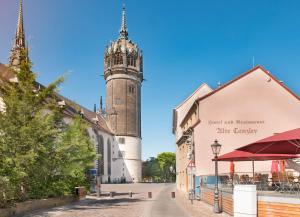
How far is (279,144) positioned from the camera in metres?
14.8

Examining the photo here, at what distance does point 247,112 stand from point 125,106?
68.2m

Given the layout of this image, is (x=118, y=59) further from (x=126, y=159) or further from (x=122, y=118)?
(x=126, y=159)

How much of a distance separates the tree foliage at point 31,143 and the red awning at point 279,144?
1167 centimetres

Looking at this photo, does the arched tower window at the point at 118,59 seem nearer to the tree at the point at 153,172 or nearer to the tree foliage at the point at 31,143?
the tree at the point at 153,172

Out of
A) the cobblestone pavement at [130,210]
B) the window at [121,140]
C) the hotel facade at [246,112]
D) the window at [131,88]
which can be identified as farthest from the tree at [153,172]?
the cobblestone pavement at [130,210]

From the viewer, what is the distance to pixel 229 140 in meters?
34.2

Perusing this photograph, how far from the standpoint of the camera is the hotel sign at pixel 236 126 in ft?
112

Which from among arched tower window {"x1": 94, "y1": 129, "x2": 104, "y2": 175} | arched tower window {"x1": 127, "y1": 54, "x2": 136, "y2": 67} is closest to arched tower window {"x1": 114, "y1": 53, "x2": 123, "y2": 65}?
arched tower window {"x1": 127, "y1": 54, "x2": 136, "y2": 67}

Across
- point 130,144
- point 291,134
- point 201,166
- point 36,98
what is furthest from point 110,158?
point 291,134

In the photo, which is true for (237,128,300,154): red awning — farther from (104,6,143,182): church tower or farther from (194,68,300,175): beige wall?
(104,6,143,182): church tower

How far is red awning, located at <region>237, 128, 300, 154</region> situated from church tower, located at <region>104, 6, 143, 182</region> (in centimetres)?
8566

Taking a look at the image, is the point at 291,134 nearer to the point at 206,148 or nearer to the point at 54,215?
the point at 54,215

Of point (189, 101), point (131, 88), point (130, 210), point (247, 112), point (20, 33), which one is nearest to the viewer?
point (130, 210)

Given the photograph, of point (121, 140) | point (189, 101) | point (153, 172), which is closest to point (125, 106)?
point (121, 140)
